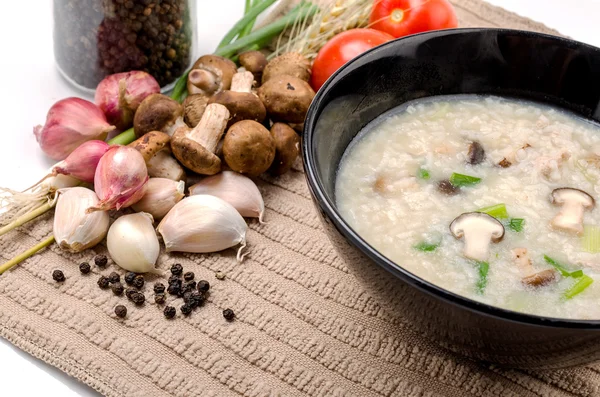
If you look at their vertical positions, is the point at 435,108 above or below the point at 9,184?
above

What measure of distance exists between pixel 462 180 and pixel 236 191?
60cm

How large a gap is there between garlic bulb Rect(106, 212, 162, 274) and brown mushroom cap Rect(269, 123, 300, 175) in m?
0.42

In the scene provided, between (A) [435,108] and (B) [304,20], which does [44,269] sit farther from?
(B) [304,20]

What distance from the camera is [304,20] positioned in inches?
102

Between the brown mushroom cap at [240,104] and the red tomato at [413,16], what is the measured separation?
2.28ft

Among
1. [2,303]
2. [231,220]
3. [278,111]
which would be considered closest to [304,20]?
[278,111]

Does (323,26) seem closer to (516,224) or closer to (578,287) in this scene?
(516,224)

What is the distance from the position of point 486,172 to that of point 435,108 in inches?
10.6

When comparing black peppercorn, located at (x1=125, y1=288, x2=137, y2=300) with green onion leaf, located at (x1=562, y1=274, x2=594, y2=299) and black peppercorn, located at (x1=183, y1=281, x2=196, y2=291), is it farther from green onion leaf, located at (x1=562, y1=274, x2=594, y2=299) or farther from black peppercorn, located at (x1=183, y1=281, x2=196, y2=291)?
green onion leaf, located at (x1=562, y1=274, x2=594, y2=299)

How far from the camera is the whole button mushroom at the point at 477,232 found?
1.52 meters

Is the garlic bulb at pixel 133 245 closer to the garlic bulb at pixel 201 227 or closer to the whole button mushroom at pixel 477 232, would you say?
the garlic bulb at pixel 201 227

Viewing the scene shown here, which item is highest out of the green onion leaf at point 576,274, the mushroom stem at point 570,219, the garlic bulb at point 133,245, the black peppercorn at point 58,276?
the mushroom stem at point 570,219

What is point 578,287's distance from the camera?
148 centimetres

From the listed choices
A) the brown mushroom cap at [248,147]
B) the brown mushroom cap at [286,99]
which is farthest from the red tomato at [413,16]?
the brown mushroom cap at [248,147]
